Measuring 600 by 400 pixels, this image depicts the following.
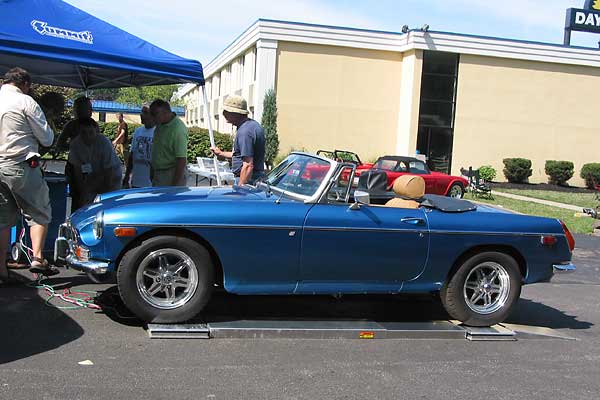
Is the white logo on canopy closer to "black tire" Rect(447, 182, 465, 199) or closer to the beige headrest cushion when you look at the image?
the beige headrest cushion

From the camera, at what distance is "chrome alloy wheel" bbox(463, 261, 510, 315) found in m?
→ 5.62

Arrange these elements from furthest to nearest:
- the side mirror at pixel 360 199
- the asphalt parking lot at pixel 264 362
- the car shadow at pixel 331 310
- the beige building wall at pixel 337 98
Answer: the beige building wall at pixel 337 98
the car shadow at pixel 331 310
the side mirror at pixel 360 199
the asphalt parking lot at pixel 264 362

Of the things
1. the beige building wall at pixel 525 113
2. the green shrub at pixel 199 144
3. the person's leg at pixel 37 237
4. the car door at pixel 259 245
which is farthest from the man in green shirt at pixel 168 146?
the beige building wall at pixel 525 113

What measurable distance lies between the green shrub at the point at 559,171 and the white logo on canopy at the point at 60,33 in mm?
25695

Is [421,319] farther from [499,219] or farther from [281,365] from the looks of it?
[281,365]

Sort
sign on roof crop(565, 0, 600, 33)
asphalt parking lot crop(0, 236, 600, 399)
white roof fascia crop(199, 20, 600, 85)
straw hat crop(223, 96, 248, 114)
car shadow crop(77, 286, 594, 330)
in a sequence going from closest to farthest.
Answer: asphalt parking lot crop(0, 236, 600, 399), car shadow crop(77, 286, 594, 330), straw hat crop(223, 96, 248, 114), white roof fascia crop(199, 20, 600, 85), sign on roof crop(565, 0, 600, 33)

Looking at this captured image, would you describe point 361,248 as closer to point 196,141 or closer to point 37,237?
point 37,237

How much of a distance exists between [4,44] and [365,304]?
4318 millimetres

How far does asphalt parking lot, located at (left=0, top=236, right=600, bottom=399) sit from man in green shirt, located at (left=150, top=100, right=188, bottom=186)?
1720mm

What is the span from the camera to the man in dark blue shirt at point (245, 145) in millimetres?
6637

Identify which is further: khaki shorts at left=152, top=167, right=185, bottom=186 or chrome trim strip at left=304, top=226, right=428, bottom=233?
khaki shorts at left=152, top=167, right=185, bottom=186

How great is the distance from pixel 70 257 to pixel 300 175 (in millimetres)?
2017

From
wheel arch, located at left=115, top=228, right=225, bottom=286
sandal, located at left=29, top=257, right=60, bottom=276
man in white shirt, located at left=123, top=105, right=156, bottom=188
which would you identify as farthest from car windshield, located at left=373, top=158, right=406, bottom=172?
wheel arch, located at left=115, top=228, right=225, bottom=286

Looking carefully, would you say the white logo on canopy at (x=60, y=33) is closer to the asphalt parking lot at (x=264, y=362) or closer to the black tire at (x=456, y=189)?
the asphalt parking lot at (x=264, y=362)
